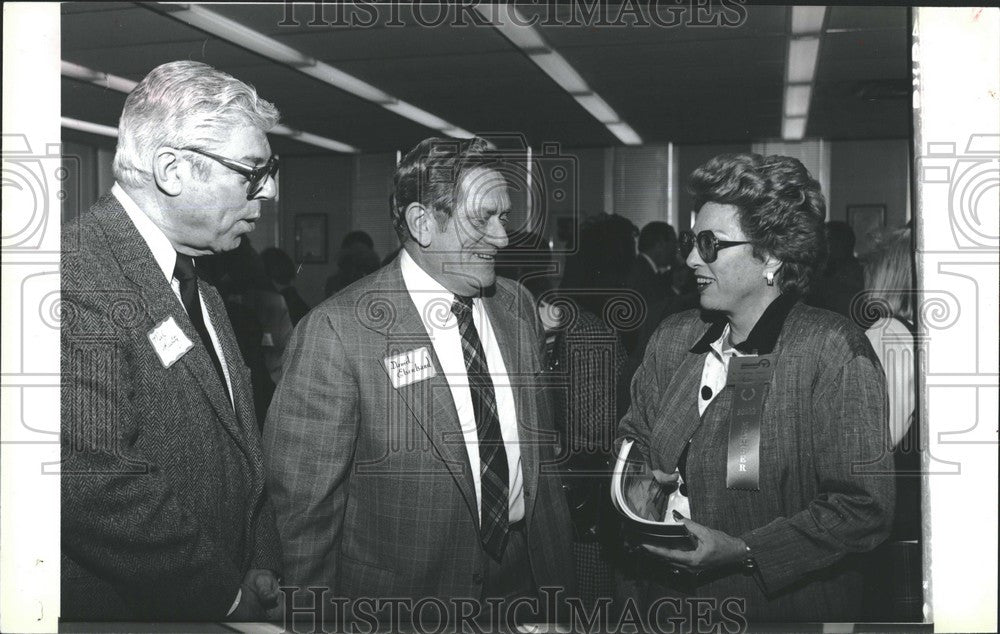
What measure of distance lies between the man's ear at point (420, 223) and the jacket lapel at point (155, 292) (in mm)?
619

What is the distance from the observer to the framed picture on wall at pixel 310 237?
26.6 ft

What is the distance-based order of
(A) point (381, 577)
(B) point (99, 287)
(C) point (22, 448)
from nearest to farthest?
(B) point (99, 287), (A) point (381, 577), (C) point (22, 448)

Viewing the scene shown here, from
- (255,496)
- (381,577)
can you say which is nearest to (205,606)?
(255,496)

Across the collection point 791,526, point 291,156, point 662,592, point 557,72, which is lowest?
point 662,592

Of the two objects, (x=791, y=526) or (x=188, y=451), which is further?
(x=791, y=526)

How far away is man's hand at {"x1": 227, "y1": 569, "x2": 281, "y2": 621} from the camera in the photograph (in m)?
1.98

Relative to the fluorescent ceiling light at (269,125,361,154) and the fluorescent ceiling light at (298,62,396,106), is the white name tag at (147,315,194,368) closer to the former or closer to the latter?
the fluorescent ceiling light at (298,62,396,106)

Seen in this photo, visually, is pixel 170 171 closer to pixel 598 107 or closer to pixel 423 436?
pixel 423 436

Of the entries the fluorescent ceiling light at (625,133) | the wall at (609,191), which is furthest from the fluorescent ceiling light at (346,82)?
the fluorescent ceiling light at (625,133)

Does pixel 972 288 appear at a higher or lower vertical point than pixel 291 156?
lower

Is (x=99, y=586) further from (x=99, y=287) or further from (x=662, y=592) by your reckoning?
(x=662, y=592)

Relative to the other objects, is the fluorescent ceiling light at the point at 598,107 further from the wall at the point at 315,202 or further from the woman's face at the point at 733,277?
the woman's face at the point at 733,277

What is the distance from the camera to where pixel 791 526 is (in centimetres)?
201

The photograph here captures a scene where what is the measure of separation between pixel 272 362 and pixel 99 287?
264 cm
